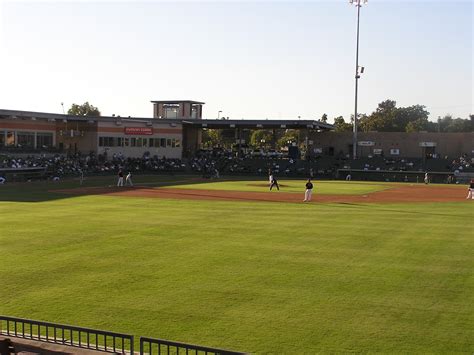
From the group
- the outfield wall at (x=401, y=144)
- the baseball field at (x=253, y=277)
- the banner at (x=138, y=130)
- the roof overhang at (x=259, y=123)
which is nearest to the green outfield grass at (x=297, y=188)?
the baseball field at (x=253, y=277)

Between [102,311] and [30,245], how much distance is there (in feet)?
27.7

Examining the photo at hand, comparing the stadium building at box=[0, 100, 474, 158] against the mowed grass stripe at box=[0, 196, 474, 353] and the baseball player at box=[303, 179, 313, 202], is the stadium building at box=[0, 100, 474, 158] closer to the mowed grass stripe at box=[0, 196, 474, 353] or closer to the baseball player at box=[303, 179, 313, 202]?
the baseball player at box=[303, 179, 313, 202]

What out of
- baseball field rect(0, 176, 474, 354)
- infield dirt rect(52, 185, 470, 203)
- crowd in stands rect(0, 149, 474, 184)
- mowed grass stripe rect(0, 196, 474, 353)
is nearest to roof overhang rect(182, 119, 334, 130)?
crowd in stands rect(0, 149, 474, 184)

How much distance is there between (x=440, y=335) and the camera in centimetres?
1088

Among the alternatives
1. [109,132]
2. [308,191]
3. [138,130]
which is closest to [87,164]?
[109,132]

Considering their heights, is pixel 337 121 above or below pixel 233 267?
above

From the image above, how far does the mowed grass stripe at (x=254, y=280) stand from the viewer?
437 inches

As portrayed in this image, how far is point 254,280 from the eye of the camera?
1494cm

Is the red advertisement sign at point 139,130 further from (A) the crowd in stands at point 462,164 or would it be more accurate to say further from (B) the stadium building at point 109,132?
(A) the crowd in stands at point 462,164

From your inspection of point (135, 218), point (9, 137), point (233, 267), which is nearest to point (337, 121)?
point (9, 137)

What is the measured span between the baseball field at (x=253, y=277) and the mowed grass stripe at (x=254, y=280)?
0.04 meters

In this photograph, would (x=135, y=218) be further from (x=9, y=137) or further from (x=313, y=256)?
(x=9, y=137)

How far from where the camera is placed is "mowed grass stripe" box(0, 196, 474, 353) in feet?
36.4

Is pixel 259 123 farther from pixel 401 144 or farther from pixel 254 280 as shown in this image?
pixel 254 280
